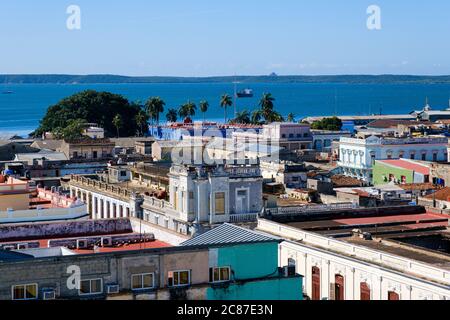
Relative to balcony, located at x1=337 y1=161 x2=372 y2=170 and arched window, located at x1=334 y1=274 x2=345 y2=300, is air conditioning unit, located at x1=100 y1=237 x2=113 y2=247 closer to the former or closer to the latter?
arched window, located at x1=334 y1=274 x2=345 y2=300

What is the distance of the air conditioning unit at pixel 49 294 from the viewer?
75.7 ft

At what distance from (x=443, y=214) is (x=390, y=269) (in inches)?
564

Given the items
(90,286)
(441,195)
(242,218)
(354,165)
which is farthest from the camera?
(354,165)

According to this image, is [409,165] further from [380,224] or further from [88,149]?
[380,224]

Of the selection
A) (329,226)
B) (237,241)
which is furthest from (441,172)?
(237,241)

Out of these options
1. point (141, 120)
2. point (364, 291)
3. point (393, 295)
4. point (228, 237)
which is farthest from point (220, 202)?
point (141, 120)

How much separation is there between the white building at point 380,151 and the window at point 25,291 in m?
57.9

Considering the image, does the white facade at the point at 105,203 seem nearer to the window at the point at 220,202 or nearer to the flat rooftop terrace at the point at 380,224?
the window at the point at 220,202

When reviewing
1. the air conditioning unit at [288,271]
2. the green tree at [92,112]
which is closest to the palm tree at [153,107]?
the green tree at [92,112]

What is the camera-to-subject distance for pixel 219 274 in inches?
995

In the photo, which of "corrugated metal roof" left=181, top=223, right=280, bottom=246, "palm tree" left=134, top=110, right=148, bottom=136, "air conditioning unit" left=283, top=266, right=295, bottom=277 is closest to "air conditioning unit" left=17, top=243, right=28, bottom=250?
"corrugated metal roof" left=181, top=223, right=280, bottom=246

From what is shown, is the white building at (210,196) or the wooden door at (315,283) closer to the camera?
the wooden door at (315,283)

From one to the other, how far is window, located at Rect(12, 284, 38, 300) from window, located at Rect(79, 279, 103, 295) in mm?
1185

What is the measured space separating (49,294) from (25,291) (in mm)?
567
